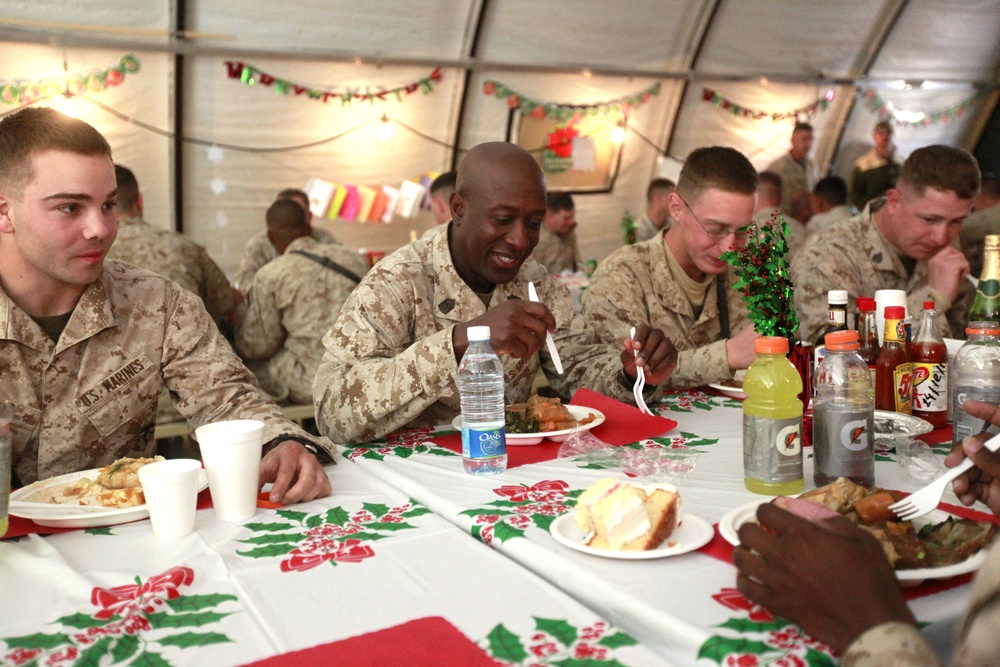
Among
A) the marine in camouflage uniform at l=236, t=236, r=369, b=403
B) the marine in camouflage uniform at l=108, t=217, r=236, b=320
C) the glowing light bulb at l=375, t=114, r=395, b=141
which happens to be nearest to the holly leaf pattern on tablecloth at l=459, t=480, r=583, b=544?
the marine in camouflage uniform at l=236, t=236, r=369, b=403

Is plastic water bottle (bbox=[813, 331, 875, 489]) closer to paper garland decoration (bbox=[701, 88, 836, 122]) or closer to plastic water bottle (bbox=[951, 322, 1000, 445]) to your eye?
plastic water bottle (bbox=[951, 322, 1000, 445])

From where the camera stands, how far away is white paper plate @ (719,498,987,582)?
1111mm

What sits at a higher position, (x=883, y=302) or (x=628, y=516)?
(x=883, y=302)

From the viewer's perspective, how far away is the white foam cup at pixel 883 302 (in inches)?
83.4

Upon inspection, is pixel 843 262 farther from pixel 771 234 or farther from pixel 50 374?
pixel 50 374

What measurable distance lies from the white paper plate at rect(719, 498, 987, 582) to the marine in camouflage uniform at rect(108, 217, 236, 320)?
3.67m

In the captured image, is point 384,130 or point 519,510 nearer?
point 519,510

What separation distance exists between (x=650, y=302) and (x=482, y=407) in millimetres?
1346

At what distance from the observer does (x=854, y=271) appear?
134 inches

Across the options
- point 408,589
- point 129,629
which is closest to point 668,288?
point 408,589

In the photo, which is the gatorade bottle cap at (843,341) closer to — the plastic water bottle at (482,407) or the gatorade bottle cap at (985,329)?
the gatorade bottle cap at (985,329)

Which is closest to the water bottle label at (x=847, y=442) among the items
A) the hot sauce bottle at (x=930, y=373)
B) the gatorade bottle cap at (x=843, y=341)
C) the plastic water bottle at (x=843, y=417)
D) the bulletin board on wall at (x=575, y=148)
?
the plastic water bottle at (x=843, y=417)

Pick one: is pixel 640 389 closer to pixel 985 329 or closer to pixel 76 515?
pixel 985 329

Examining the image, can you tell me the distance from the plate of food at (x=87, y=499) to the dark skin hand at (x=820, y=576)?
1.02 m
